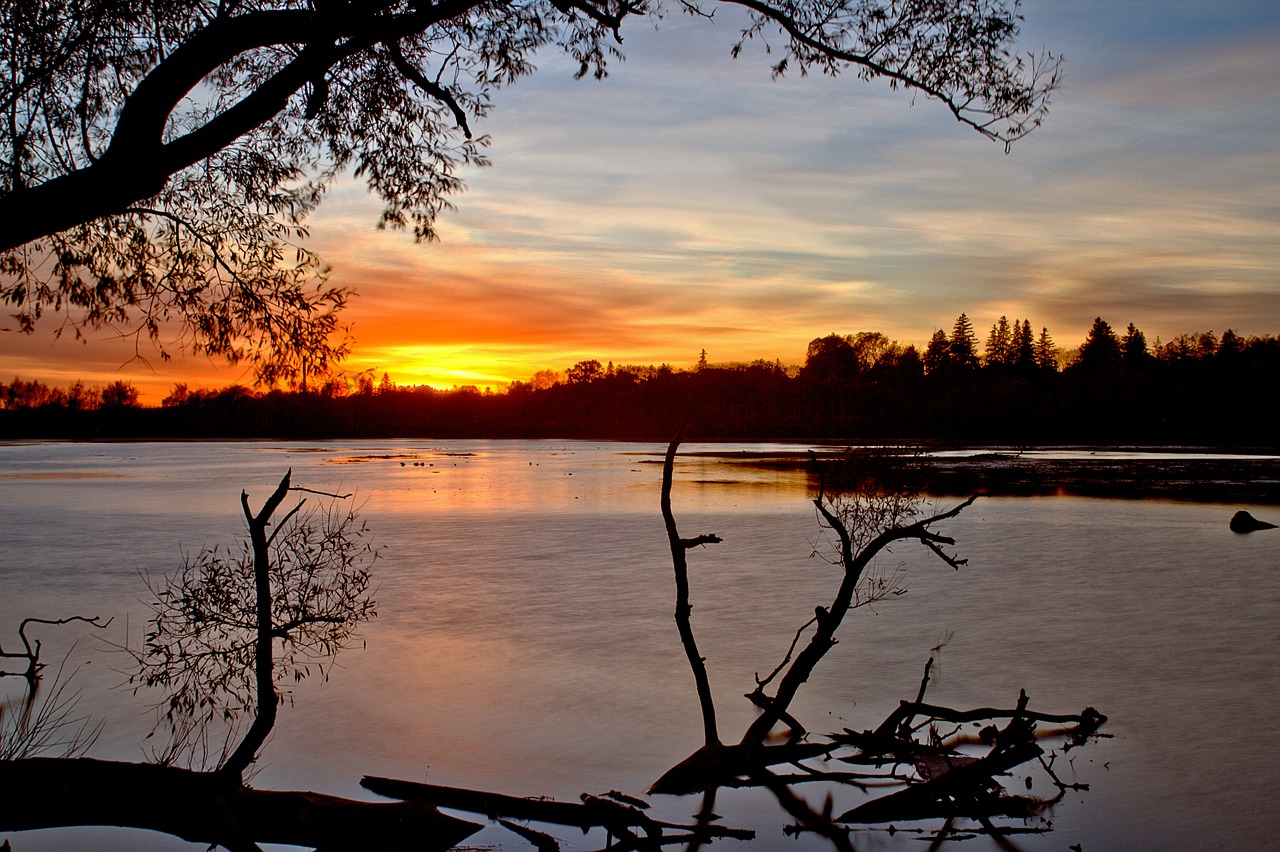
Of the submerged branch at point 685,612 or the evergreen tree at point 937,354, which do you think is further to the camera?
the evergreen tree at point 937,354

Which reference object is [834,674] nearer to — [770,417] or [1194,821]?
[1194,821]

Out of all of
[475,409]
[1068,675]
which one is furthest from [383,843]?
[475,409]

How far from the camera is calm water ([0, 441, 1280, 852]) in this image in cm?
725

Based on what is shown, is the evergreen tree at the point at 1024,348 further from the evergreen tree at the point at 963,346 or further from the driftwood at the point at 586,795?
the driftwood at the point at 586,795

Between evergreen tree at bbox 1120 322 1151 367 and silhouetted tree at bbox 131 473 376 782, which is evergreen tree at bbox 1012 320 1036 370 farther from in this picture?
silhouetted tree at bbox 131 473 376 782

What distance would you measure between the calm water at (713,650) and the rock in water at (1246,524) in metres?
0.51

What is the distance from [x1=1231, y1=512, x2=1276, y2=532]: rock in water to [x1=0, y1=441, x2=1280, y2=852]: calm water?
51 cm

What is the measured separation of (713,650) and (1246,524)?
55.3ft

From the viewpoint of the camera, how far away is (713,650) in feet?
37.6

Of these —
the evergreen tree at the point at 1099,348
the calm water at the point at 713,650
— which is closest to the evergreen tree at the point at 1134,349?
the evergreen tree at the point at 1099,348

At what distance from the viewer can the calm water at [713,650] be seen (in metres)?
7.25

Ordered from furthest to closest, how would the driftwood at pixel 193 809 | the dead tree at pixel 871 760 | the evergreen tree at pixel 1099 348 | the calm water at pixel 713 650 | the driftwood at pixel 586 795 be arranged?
the evergreen tree at pixel 1099 348 < the calm water at pixel 713 650 < the dead tree at pixel 871 760 < the driftwood at pixel 586 795 < the driftwood at pixel 193 809

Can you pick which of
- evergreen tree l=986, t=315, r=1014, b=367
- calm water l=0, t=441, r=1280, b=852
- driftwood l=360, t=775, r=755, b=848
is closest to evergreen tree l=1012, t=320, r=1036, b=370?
evergreen tree l=986, t=315, r=1014, b=367

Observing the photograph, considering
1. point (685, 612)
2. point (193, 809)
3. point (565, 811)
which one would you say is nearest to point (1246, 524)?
point (685, 612)
